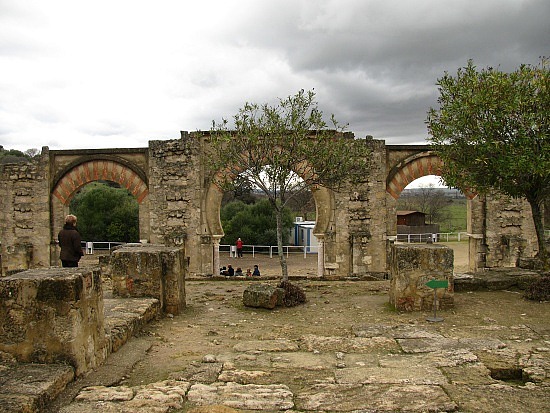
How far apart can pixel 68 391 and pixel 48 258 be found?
33.6ft

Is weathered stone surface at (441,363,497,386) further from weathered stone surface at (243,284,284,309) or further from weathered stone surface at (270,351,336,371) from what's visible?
weathered stone surface at (243,284,284,309)

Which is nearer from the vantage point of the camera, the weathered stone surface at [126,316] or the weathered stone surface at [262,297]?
the weathered stone surface at [126,316]

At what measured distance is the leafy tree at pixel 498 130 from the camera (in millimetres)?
6965

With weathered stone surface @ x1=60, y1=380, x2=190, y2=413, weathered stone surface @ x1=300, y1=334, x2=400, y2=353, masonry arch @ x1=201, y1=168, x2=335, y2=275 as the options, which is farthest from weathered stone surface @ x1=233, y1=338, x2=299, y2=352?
masonry arch @ x1=201, y1=168, x2=335, y2=275

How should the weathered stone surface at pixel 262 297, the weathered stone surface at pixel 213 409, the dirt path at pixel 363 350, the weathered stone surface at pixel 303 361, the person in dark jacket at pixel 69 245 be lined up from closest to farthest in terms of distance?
the weathered stone surface at pixel 213 409 < the dirt path at pixel 363 350 < the weathered stone surface at pixel 303 361 < the person in dark jacket at pixel 69 245 < the weathered stone surface at pixel 262 297

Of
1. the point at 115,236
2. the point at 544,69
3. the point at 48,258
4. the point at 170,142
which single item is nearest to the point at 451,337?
the point at 544,69

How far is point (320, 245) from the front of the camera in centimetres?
1220

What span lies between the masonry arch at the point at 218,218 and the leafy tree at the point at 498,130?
168 inches

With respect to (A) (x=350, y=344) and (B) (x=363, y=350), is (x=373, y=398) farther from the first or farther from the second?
(A) (x=350, y=344)

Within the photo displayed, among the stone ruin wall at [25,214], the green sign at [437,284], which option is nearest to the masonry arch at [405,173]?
the green sign at [437,284]

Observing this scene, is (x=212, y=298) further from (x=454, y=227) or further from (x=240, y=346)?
(x=454, y=227)

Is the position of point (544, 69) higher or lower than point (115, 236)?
higher

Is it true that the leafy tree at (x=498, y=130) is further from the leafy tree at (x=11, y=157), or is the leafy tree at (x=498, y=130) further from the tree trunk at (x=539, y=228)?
the leafy tree at (x=11, y=157)

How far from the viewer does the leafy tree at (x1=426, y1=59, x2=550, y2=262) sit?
696 cm
